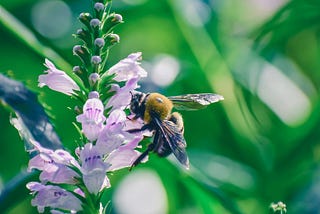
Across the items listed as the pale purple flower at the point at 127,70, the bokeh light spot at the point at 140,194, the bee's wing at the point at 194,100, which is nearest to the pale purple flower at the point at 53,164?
the pale purple flower at the point at 127,70

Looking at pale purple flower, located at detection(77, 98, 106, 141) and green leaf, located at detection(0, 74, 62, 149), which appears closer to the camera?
pale purple flower, located at detection(77, 98, 106, 141)

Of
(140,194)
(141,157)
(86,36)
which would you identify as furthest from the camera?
(140,194)

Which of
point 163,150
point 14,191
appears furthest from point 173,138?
point 14,191

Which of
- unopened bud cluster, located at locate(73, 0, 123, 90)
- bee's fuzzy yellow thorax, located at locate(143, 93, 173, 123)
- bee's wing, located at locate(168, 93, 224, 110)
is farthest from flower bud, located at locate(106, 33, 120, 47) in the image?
bee's wing, located at locate(168, 93, 224, 110)

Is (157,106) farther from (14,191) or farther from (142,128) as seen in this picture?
(14,191)

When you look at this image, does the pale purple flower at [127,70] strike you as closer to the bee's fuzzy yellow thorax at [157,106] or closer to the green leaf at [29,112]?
the bee's fuzzy yellow thorax at [157,106]

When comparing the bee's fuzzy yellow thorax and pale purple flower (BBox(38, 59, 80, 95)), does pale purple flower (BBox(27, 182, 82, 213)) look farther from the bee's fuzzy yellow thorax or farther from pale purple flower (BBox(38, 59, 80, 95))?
the bee's fuzzy yellow thorax
